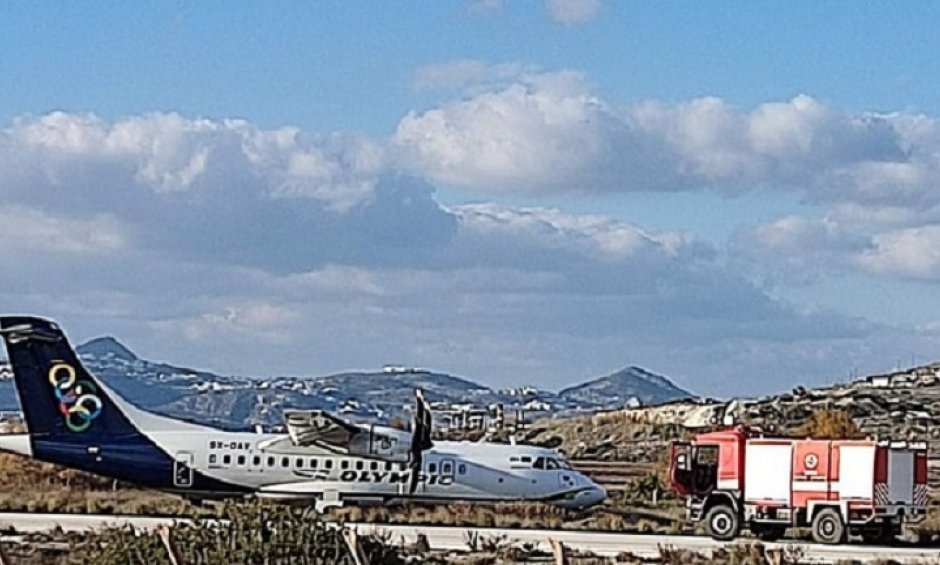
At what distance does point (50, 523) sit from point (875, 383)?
97321mm

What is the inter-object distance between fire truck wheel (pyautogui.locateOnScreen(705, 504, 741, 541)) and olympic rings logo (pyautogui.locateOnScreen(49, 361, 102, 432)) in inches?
686

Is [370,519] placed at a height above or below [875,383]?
below

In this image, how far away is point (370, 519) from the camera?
47750mm

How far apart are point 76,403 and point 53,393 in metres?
0.67

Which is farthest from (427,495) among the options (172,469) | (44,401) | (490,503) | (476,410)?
(476,410)

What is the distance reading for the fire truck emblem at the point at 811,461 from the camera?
137 feet

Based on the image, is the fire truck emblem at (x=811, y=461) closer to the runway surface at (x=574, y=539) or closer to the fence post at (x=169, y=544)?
the runway surface at (x=574, y=539)

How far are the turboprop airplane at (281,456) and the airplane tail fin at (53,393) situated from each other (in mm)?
26

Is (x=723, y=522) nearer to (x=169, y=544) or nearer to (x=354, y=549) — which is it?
(x=354, y=549)

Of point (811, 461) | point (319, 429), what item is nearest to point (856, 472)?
point (811, 461)

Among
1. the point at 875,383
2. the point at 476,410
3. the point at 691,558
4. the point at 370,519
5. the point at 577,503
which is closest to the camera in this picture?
the point at 691,558

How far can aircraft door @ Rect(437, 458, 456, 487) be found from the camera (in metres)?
50.7

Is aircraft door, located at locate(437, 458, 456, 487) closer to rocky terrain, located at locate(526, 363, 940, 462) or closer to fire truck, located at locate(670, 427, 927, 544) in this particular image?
fire truck, located at locate(670, 427, 927, 544)

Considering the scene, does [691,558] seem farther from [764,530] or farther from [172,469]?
[172,469]
